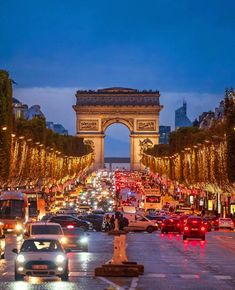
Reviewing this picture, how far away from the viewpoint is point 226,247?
199 ft

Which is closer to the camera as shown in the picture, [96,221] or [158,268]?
[158,268]

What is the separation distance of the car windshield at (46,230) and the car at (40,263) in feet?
39.3

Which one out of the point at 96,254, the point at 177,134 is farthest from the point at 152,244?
the point at 177,134

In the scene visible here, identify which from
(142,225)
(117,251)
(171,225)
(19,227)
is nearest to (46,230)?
(117,251)

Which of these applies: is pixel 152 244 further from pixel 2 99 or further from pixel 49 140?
pixel 49 140

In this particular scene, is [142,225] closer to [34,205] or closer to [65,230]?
[34,205]

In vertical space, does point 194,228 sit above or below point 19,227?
below

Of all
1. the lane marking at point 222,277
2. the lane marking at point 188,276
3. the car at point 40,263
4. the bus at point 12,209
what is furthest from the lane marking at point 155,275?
the bus at point 12,209

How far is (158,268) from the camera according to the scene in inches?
1617

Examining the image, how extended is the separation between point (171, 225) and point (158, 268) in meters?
45.0

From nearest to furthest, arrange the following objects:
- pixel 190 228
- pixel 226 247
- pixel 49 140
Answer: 1. pixel 226 247
2. pixel 190 228
3. pixel 49 140

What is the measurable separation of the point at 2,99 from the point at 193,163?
52.5 m

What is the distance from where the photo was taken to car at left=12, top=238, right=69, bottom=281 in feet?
108

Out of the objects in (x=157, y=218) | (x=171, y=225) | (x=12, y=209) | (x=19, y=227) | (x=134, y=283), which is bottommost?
(x=134, y=283)
